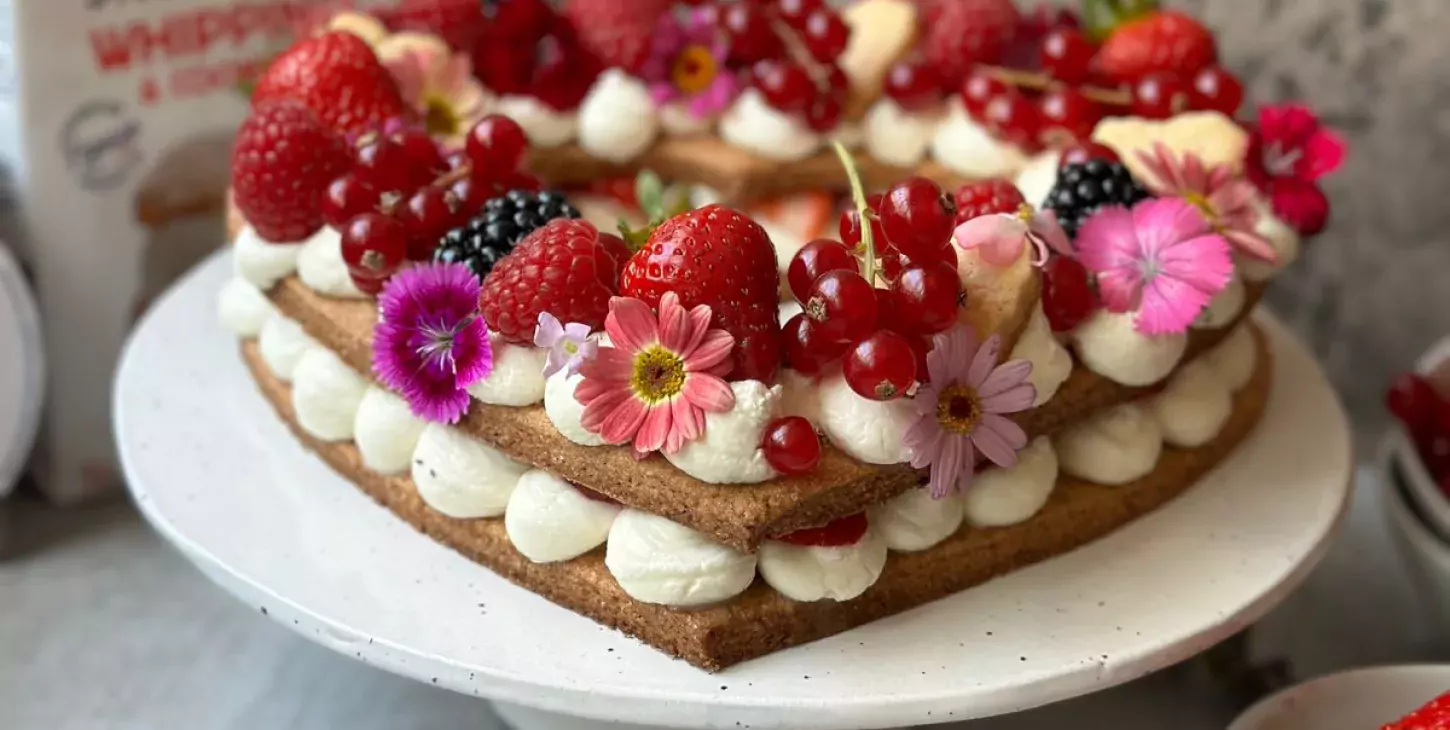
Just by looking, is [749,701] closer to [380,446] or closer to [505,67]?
[380,446]

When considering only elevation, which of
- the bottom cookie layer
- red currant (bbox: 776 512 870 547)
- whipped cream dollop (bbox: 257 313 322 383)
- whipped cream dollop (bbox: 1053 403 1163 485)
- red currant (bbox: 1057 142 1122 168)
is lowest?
whipped cream dollop (bbox: 257 313 322 383)

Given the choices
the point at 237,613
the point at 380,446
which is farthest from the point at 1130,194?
the point at 237,613

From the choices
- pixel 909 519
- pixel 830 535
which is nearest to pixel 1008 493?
pixel 909 519

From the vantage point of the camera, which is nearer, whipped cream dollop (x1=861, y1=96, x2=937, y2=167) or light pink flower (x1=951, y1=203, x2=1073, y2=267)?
light pink flower (x1=951, y1=203, x2=1073, y2=267)

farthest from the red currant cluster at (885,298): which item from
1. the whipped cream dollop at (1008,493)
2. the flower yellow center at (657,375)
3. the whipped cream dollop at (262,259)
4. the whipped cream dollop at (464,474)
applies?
the whipped cream dollop at (262,259)

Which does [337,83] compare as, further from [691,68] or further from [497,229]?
[691,68]

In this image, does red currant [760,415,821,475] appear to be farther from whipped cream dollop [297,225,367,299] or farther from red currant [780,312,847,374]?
whipped cream dollop [297,225,367,299]

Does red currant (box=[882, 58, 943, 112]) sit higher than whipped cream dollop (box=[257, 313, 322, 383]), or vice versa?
red currant (box=[882, 58, 943, 112])

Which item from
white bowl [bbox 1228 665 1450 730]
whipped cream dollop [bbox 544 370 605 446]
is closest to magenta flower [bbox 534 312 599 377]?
whipped cream dollop [bbox 544 370 605 446]
